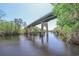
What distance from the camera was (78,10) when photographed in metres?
2.50

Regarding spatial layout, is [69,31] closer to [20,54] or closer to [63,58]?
[63,58]

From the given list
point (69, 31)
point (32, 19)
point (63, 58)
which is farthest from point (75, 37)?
point (32, 19)

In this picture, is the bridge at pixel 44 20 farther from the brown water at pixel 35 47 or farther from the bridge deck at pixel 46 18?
the brown water at pixel 35 47

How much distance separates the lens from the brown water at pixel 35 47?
2.45 meters

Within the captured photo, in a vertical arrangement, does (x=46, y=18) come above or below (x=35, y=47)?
above

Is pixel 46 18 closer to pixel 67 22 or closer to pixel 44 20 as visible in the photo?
pixel 44 20

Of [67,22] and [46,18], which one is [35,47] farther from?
[67,22]

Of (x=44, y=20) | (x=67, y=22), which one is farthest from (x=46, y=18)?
(x=67, y=22)

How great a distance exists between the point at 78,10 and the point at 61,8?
0.19 m

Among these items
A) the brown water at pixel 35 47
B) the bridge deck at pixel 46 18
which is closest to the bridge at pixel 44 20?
the bridge deck at pixel 46 18

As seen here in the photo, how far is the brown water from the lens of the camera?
2.45m

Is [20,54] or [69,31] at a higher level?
[69,31]

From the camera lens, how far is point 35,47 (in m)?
2.49

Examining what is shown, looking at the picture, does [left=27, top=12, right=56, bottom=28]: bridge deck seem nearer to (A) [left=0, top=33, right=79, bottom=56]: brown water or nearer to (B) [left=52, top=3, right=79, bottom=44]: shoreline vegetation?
(B) [left=52, top=3, right=79, bottom=44]: shoreline vegetation
